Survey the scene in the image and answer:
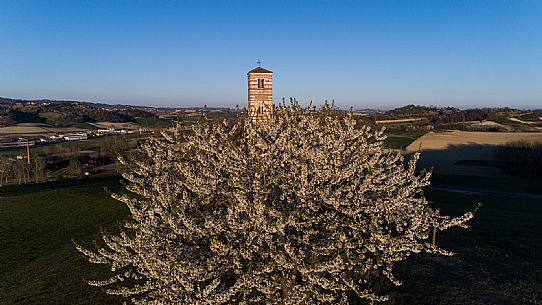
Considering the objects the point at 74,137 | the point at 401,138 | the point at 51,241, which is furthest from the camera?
the point at 74,137

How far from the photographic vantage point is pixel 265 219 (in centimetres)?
771

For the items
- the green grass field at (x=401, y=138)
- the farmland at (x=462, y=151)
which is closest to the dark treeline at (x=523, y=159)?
the farmland at (x=462, y=151)

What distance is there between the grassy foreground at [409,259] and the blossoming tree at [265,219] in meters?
2.20

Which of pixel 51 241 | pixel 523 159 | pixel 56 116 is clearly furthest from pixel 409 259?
pixel 56 116

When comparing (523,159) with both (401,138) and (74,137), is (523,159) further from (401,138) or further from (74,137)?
(74,137)

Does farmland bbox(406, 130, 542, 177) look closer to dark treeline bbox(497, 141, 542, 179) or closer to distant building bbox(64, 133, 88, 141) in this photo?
dark treeline bbox(497, 141, 542, 179)

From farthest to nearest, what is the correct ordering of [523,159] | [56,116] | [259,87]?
1. [56,116]
2. [523,159]
3. [259,87]

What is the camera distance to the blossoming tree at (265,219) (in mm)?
7855

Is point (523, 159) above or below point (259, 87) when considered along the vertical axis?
below

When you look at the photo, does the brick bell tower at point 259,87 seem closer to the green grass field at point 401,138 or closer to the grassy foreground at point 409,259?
the grassy foreground at point 409,259

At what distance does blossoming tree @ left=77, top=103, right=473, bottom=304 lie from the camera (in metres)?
7.86

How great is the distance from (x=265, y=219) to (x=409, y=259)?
12482 millimetres

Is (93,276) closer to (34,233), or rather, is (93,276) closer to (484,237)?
(34,233)

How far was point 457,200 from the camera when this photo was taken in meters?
35.9
